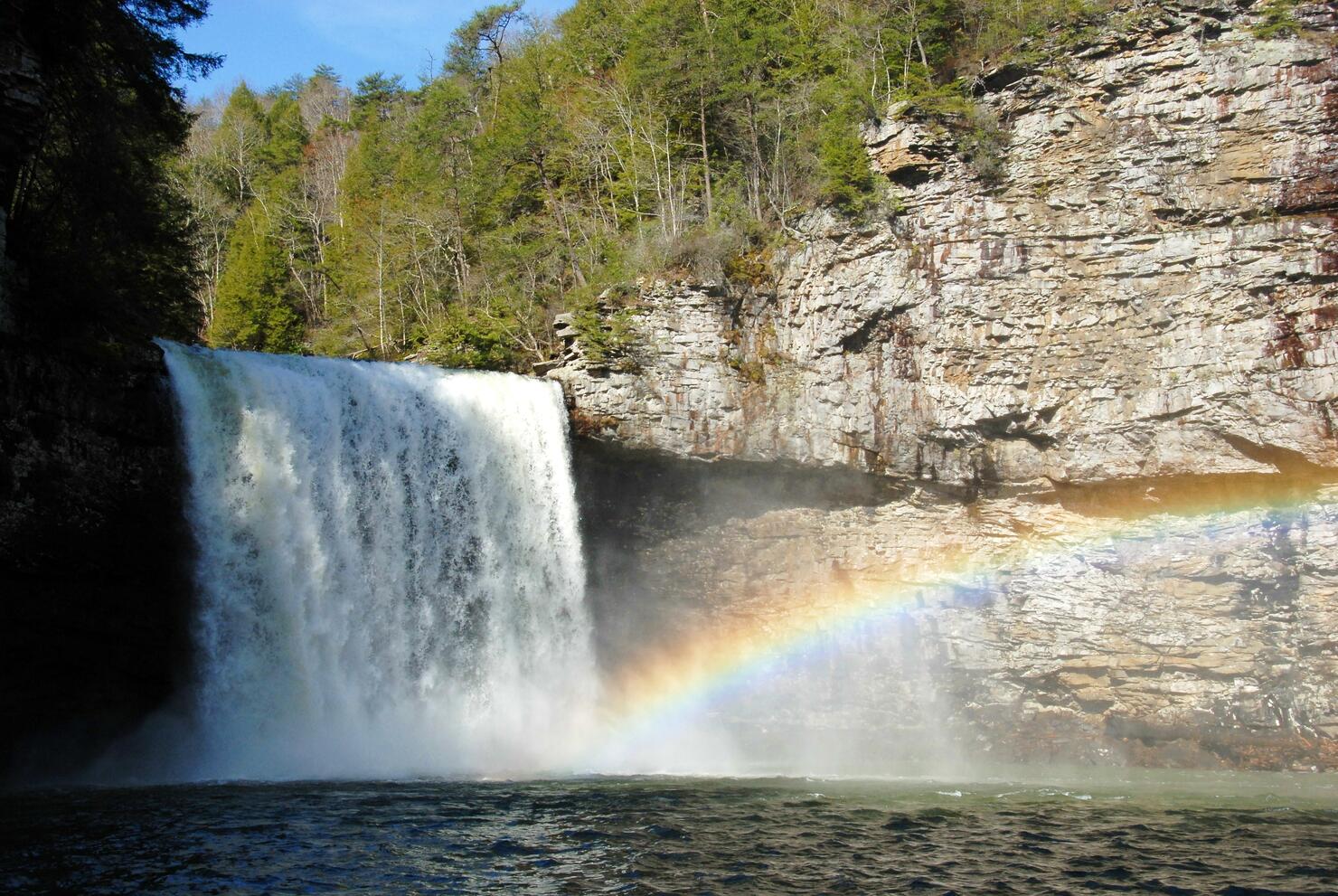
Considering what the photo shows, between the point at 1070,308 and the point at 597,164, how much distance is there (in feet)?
48.5

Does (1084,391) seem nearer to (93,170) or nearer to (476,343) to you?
(476,343)

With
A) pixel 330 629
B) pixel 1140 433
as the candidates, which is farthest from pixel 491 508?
pixel 1140 433

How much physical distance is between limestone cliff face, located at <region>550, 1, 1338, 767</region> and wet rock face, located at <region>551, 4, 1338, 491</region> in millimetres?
54

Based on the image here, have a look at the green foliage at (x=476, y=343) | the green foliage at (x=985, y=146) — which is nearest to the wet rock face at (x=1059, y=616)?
the green foliage at (x=476, y=343)

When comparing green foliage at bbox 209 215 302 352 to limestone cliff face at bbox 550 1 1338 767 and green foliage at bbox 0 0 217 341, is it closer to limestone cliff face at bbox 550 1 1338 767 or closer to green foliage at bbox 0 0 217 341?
green foliage at bbox 0 0 217 341

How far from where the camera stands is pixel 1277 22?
2064 centimetres

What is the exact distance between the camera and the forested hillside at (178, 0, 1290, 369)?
23844 millimetres

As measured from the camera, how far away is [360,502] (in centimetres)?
1897

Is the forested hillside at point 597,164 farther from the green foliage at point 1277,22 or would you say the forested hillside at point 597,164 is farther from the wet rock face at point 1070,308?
the wet rock face at point 1070,308

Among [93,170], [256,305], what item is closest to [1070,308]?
[93,170]

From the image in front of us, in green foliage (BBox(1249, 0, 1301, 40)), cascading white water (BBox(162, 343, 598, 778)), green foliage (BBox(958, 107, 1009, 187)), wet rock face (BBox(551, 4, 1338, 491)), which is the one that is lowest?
cascading white water (BBox(162, 343, 598, 778))

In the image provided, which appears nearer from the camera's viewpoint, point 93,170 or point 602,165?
point 93,170

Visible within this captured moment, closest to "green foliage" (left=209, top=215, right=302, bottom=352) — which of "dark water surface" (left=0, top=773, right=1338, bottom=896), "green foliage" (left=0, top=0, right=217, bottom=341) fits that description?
"green foliage" (left=0, top=0, right=217, bottom=341)

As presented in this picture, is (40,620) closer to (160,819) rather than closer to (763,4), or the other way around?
(160,819)
